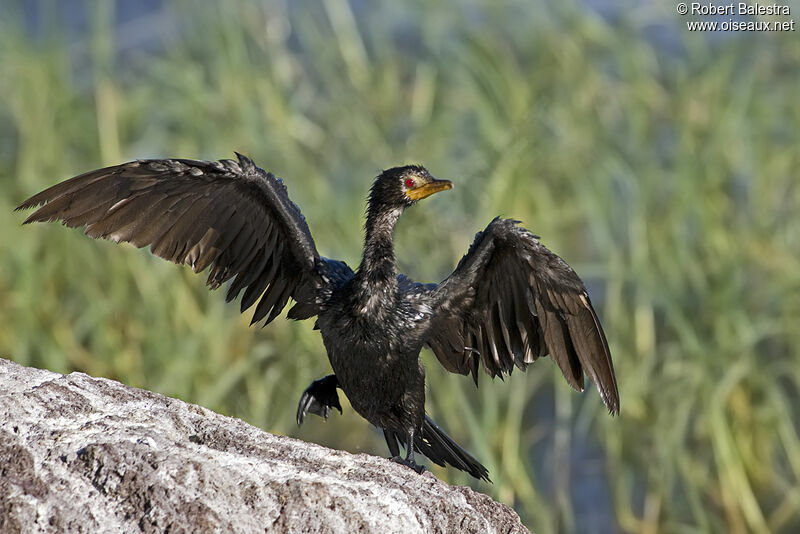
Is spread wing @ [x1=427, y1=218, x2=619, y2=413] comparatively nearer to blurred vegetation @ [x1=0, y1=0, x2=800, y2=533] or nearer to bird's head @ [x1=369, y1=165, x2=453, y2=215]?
bird's head @ [x1=369, y1=165, x2=453, y2=215]

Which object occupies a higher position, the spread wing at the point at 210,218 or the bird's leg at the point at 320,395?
the spread wing at the point at 210,218

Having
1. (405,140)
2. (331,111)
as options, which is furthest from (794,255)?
(331,111)

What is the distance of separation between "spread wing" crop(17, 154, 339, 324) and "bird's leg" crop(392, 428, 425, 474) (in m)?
0.55

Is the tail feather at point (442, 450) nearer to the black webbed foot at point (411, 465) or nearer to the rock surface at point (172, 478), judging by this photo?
the black webbed foot at point (411, 465)

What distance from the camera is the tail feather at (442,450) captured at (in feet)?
14.7

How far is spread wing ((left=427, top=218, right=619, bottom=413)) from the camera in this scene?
13.9 ft

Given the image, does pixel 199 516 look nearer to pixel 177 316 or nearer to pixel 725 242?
pixel 177 316

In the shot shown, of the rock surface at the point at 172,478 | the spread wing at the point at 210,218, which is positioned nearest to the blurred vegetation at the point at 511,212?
the spread wing at the point at 210,218

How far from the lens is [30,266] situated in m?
6.21

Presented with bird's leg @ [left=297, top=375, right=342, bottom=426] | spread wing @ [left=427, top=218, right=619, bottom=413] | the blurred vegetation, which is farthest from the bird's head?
the blurred vegetation

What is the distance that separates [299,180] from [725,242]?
2423 millimetres

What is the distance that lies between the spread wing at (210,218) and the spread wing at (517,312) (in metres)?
0.52

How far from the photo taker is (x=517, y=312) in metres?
4.46

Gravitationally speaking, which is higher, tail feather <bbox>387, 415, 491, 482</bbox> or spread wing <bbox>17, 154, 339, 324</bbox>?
spread wing <bbox>17, 154, 339, 324</bbox>
